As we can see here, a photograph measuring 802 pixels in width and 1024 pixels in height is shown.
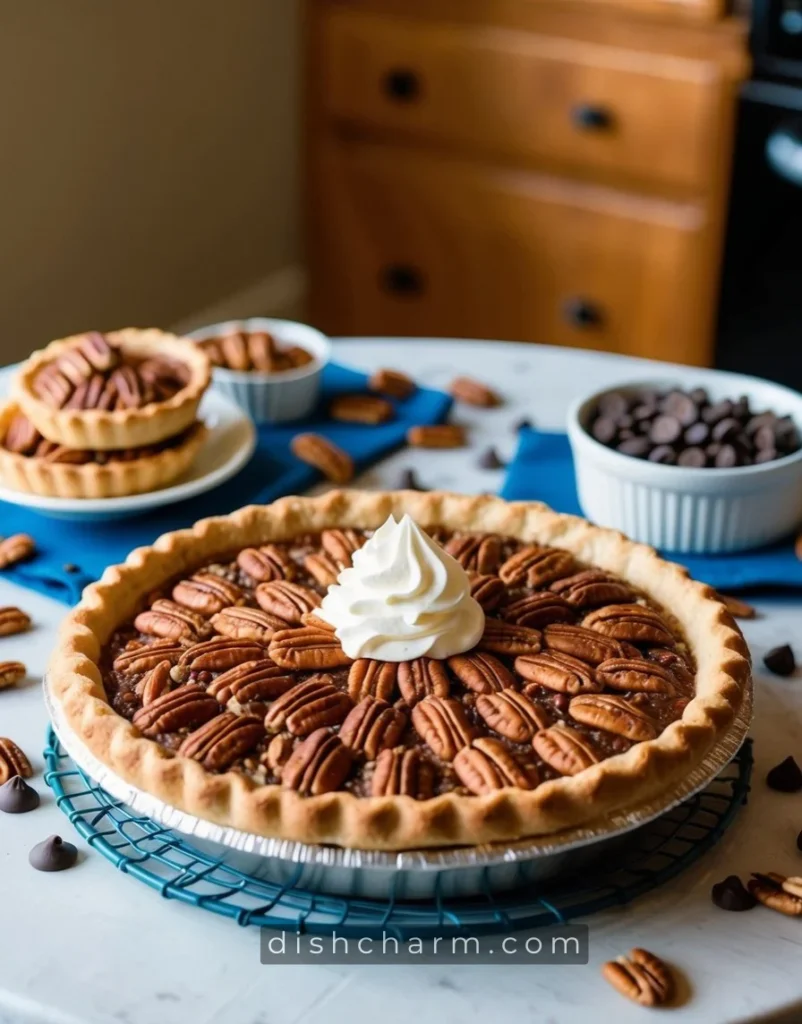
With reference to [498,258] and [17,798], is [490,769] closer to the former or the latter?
[17,798]

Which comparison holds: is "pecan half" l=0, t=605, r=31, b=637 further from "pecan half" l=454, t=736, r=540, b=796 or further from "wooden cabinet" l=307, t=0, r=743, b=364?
"wooden cabinet" l=307, t=0, r=743, b=364

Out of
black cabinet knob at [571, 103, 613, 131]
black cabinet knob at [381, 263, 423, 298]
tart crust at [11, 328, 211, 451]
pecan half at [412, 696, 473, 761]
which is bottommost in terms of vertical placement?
black cabinet knob at [381, 263, 423, 298]

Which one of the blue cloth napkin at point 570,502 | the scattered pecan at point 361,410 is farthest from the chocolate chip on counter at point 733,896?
the scattered pecan at point 361,410

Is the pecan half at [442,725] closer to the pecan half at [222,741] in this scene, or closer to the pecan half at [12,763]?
the pecan half at [222,741]

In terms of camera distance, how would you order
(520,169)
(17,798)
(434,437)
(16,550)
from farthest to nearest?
(520,169), (434,437), (16,550), (17,798)

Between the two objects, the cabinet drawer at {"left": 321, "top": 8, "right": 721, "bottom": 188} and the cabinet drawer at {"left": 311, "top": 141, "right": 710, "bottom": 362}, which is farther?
the cabinet drawer at {"left": 311, "top": 141, "right": 710, "bottom": 362}

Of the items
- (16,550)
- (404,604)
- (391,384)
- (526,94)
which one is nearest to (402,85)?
(526,94)

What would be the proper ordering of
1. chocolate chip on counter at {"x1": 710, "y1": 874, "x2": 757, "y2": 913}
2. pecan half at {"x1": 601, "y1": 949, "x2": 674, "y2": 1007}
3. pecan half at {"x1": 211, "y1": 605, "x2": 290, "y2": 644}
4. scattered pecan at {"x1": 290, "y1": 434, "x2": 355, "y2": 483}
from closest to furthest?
pecan half at {"x1": 601, "y1": 949, "x2": 674, "y2": 1007} → chocolate chip on counter at {"x1": 710, "y1": 874, "x2": 757, "y2": 913} → pecan half at {"x1": 211, "y1": 605, "x2": 290, "y2": 644} → scattered pecan at {"x1": 290, "y1": 434, "x2": 355, "y2": 483}

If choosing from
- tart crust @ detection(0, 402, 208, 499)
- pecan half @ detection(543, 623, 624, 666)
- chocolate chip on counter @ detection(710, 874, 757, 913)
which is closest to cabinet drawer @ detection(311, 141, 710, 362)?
tart crust @ detection(0, 402, 208, 499)
